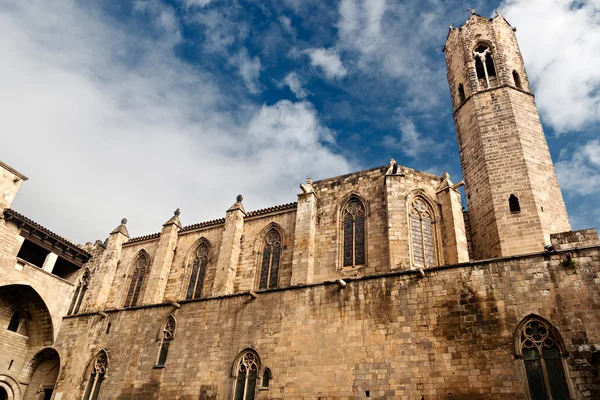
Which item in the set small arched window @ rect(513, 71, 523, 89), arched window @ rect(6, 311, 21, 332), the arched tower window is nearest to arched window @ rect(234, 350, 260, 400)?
arched window @ rect(6, 311, 21, 332)

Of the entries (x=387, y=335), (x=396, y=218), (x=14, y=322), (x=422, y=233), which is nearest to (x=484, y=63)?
(x=422, y=233)

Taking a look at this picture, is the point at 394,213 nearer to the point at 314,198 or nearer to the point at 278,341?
the point at 314,198

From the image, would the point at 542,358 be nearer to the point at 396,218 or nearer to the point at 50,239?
the point at 396,218

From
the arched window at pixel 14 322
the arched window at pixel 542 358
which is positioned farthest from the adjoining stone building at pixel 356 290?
the arched window at pixel 14 322

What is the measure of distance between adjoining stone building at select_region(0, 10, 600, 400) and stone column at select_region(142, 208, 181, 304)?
62mm

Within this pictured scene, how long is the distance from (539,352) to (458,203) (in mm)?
6179

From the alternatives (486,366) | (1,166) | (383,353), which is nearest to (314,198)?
(383,353)

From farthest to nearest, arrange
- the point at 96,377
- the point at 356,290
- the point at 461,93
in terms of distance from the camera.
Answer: the point at 461,93, the point at 96,377, the point at 356,290

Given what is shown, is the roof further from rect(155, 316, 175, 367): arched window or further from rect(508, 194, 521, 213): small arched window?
rect(508, 194, 521, 213): small arched window

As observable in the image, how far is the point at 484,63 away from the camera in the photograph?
55.5 ft

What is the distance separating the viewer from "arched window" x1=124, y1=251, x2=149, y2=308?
19.1m

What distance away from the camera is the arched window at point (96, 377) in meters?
15.2

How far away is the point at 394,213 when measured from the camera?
46.2ft

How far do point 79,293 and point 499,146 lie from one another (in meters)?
18.4
